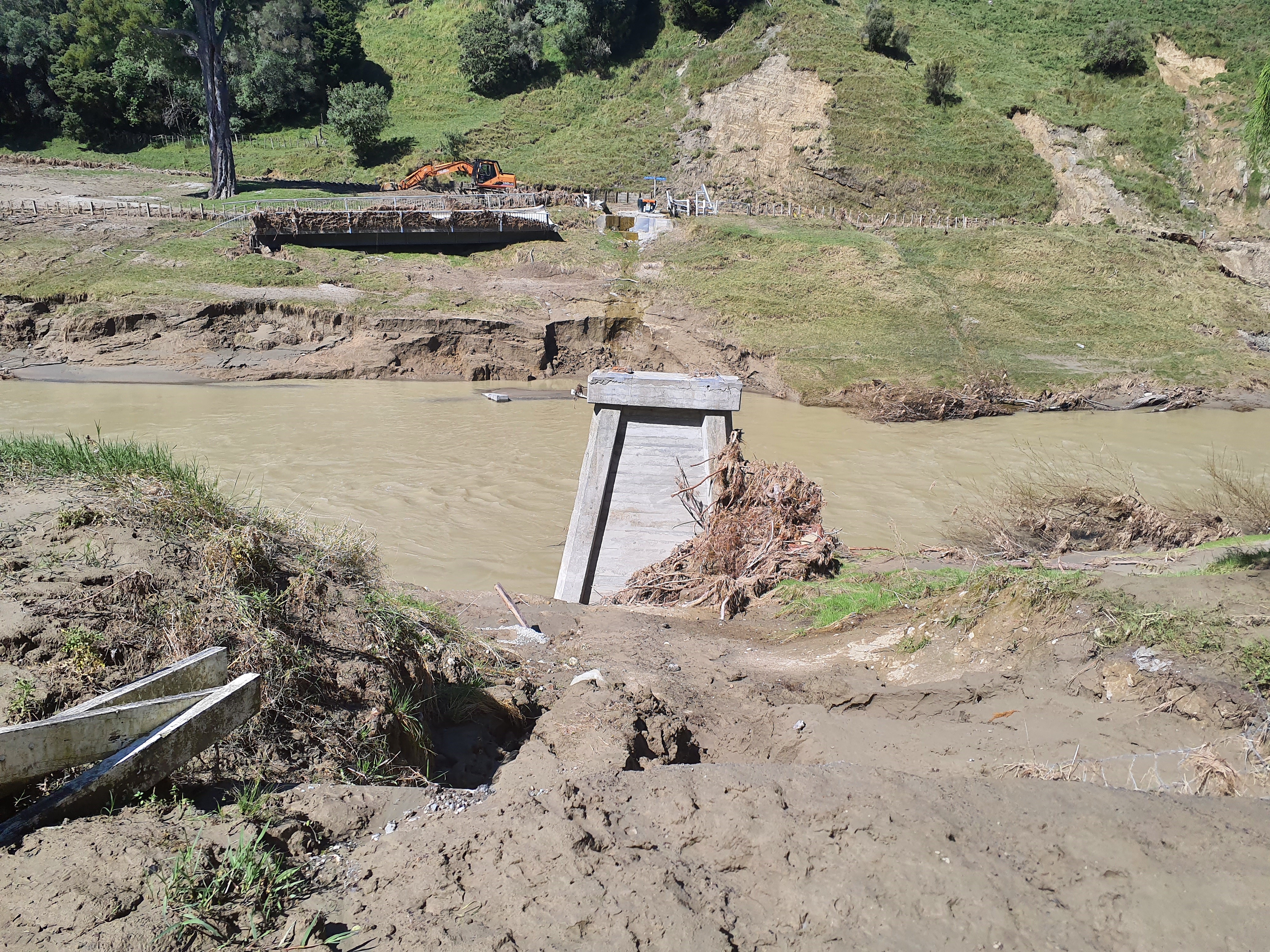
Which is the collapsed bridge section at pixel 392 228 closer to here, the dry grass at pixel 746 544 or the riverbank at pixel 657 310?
the riverbank at pixel 657 310

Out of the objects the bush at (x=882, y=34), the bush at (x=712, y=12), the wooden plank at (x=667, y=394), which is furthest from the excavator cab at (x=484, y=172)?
the wooden plank at (x=667, y=394)

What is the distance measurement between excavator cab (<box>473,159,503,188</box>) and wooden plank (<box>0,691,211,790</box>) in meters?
35.7

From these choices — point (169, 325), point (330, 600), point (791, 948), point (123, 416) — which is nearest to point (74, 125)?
point (169, 325)

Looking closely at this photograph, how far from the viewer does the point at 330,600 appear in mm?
4547

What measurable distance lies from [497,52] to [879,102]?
23.5 meters

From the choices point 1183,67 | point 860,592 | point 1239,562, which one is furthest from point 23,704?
point 1183,67

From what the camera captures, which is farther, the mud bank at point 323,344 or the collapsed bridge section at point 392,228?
the collapsed bridge section at point 392,228

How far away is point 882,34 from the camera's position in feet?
147

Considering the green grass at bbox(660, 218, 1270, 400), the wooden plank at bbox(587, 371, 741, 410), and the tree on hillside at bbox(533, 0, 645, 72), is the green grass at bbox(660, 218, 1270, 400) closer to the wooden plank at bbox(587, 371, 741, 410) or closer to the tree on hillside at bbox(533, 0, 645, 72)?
the wooden plank at bbox(587, 371, 741, 410)

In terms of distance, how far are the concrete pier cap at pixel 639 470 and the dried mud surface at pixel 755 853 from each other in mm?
5079

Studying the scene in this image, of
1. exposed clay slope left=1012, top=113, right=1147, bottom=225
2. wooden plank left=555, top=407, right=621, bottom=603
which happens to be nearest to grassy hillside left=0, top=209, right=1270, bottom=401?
exposed clay slope left=1012, top=113, right=1147, bottom=225

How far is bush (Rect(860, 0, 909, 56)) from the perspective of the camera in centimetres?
4456

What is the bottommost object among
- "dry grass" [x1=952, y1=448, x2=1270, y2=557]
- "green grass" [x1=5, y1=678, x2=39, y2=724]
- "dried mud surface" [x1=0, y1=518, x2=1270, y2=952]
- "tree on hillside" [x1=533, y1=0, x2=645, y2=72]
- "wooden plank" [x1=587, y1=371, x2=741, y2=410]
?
"dry grass" [x1=952, y1=448, x2=1270, y2=557]

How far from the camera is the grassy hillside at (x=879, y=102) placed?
128ft
